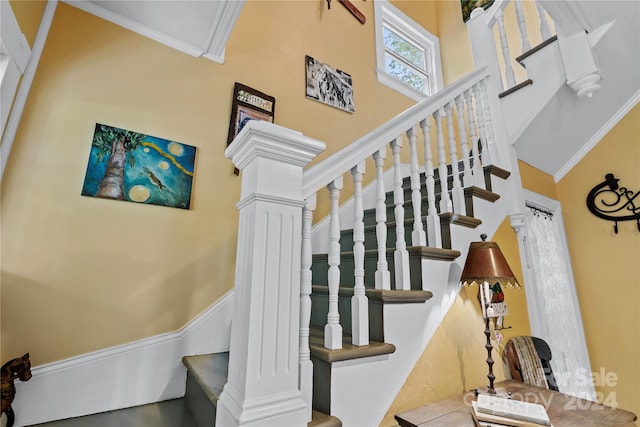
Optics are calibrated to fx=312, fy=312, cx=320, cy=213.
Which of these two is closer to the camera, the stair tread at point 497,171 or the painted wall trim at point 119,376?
the painted wall trim at point 119,376

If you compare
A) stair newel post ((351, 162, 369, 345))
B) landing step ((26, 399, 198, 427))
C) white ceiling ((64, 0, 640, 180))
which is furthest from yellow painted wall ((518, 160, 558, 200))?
landing step ((26, 399, 198, 427))

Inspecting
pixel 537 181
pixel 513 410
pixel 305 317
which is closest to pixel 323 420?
pixel 305 317

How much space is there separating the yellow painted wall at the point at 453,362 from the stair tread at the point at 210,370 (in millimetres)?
620

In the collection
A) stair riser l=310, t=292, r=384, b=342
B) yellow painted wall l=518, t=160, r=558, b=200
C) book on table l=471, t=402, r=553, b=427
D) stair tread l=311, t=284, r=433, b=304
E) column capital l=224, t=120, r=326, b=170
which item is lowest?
book on table l=471, t=402, r=553, b=427

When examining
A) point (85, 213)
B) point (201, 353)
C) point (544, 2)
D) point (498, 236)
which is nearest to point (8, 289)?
point (85, 213)

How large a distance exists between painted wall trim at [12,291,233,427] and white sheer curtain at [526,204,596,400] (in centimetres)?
193

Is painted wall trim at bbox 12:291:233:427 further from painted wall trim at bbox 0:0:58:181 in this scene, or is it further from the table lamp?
the table lamp

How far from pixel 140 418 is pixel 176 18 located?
1982 millimetres

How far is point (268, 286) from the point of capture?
34.7 inches

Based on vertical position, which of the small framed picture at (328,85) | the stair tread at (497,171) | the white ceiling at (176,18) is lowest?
the stair tread at (497,171)

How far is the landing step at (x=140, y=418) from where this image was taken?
50.1 inches

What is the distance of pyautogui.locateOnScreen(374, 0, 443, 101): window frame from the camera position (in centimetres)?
318

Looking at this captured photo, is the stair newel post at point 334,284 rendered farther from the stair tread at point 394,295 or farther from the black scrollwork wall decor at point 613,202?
the black scrollwork wall decor at point 613,202

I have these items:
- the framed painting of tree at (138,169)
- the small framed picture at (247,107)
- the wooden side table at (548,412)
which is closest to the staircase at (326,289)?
the wooden side table at (548,412)
